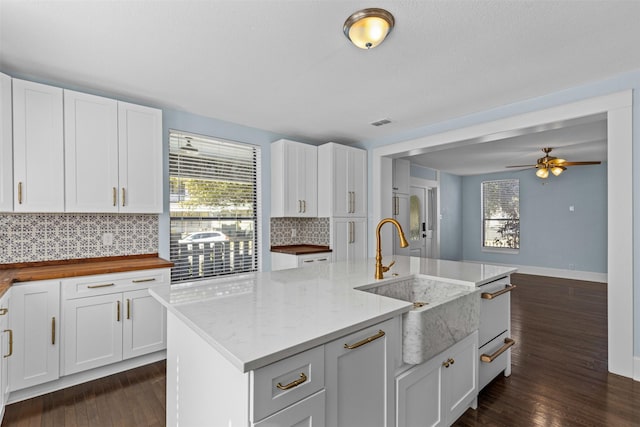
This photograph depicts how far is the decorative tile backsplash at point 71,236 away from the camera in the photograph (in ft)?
8.73

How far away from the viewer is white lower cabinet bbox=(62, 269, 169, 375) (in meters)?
2.48

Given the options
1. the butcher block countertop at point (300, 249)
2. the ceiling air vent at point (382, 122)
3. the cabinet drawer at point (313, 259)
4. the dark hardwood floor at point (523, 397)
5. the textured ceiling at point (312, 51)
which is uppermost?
the textured ceiling at point (312, 51)

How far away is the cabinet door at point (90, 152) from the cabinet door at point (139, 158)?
58 mm

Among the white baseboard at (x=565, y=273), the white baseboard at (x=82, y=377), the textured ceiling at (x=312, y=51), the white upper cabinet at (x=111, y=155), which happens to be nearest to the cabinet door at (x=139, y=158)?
the white upper cabinet at (x=111, y=155)

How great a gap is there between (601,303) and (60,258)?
6.88 m

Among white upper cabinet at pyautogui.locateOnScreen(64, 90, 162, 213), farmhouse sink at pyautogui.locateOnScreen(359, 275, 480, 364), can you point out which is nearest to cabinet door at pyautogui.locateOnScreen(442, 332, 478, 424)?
farmhouse sink at pyautogui.locateOnScreen(359, 275, 480, 364)

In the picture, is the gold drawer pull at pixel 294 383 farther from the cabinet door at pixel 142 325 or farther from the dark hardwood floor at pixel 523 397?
the cabinet door at pixel 142 325

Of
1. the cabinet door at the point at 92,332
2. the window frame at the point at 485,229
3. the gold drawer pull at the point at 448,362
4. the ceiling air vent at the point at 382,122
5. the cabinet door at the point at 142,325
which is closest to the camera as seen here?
the gold drawer pull at the point at 448,362

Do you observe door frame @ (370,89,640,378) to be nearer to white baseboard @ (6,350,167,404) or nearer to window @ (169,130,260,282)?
window @ (169,130,260,282)

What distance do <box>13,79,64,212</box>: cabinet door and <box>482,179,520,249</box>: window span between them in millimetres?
8460

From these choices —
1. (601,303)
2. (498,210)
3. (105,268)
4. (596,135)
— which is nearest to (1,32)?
(105,268)

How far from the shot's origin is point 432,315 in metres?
1.55

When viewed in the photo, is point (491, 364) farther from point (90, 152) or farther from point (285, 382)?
point (90, 152)

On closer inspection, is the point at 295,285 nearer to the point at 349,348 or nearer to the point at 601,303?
the point at 349,348
